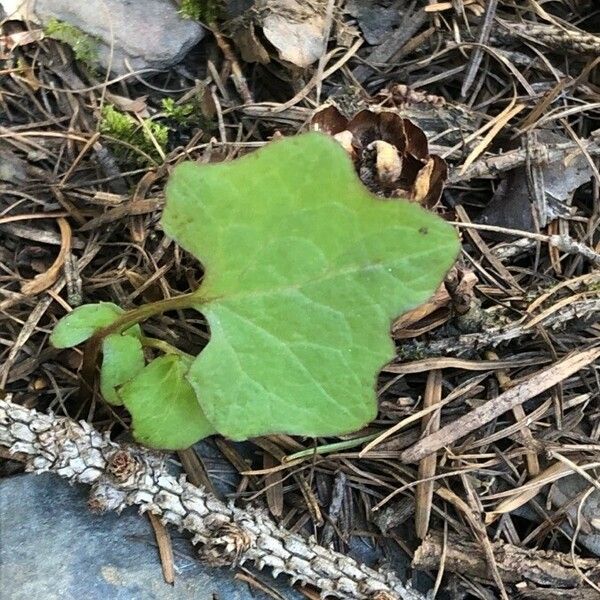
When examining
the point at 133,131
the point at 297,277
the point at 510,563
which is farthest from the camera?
the point at 133,131

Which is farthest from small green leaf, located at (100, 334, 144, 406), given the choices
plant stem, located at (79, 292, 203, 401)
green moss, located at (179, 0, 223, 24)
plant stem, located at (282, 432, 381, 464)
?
green moss, located at (179, 0, 223, 24)

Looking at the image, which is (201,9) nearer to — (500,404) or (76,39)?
(76,39)

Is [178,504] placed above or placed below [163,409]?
below

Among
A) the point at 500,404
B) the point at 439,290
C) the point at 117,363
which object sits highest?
the point at 117,363

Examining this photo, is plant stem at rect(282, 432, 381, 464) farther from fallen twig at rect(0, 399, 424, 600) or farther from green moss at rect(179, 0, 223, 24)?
green moss at rect(179, 0, 223, 24)

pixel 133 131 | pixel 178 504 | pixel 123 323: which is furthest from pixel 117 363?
pixel 133 131

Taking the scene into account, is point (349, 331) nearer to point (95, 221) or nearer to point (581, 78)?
point (95, 221)

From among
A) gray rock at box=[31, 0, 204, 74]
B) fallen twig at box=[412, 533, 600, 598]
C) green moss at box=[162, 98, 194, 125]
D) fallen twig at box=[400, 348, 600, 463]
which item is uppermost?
gray rock at box=[31, 0, 204, 74]
